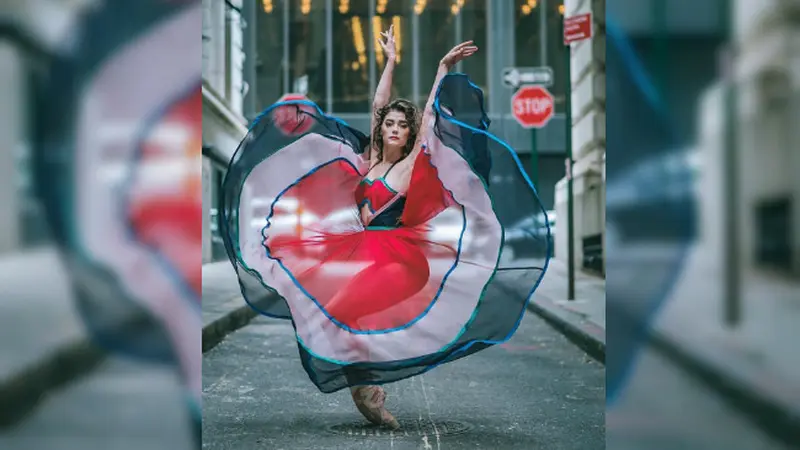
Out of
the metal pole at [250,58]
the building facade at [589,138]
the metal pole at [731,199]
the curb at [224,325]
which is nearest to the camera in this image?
the metal pole at [731,199]

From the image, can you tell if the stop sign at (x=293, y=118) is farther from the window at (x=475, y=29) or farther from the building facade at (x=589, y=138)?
the window at (x=475, y=29)

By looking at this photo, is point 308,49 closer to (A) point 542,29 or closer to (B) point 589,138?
(A) point 542,29

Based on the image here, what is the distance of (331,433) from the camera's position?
444cm

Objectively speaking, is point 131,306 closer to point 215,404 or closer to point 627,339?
point 627,339

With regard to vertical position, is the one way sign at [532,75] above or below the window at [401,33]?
below

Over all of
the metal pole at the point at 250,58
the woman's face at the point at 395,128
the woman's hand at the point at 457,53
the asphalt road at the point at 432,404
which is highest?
the metal pole at the point at 250,58

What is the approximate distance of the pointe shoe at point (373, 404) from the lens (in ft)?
14.5

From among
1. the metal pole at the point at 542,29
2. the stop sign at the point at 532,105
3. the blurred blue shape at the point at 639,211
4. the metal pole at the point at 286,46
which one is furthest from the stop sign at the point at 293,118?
the metal pole at the point at 542,29

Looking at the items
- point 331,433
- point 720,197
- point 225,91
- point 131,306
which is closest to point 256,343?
point 331,433

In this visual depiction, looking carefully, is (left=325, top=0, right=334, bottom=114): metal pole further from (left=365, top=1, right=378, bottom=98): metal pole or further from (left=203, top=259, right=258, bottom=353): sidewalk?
(left=203, top=259, right=258, bottom=353): sidewalk

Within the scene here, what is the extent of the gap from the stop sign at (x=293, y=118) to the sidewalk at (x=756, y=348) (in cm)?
312

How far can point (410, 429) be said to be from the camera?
4.59 meters

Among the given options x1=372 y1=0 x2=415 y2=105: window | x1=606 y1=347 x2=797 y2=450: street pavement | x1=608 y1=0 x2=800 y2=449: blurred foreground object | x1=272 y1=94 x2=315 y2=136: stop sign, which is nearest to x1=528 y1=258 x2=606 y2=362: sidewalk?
x1=272 y1=94 x2=315 y2=136: stop sign

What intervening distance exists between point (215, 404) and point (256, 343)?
3211mm
